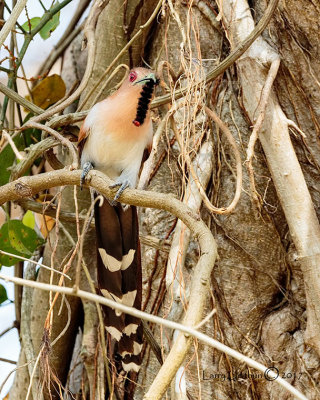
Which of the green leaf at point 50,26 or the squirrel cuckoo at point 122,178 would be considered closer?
the squirrel cuckoo at point 122,178

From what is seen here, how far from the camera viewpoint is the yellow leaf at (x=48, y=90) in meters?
2.67

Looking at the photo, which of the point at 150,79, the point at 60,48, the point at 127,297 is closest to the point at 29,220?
the point at 127,297

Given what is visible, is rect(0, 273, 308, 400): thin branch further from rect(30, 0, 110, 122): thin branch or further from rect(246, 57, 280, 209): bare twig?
rect(30, 0, 110, 122): thin branch

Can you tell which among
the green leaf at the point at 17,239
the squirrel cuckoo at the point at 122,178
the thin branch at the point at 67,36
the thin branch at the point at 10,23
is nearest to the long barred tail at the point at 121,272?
the squirrel cuckoo at the point at 122,178

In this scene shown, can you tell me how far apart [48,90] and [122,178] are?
80 centimetres

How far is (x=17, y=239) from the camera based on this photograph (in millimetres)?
2277

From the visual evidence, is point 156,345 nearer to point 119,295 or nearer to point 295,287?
point 119,295

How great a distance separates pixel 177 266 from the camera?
6.41ft

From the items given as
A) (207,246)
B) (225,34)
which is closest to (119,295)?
(207,246)

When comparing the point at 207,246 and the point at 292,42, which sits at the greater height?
the point at 292,42

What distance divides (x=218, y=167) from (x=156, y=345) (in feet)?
2.22

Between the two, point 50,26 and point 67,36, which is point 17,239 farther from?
point 67,36

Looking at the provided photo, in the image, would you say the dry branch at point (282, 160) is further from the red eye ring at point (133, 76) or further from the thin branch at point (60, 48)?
the thin branch at point (60, 48)

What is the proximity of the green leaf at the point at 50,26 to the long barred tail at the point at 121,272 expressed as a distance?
77 centimetres
